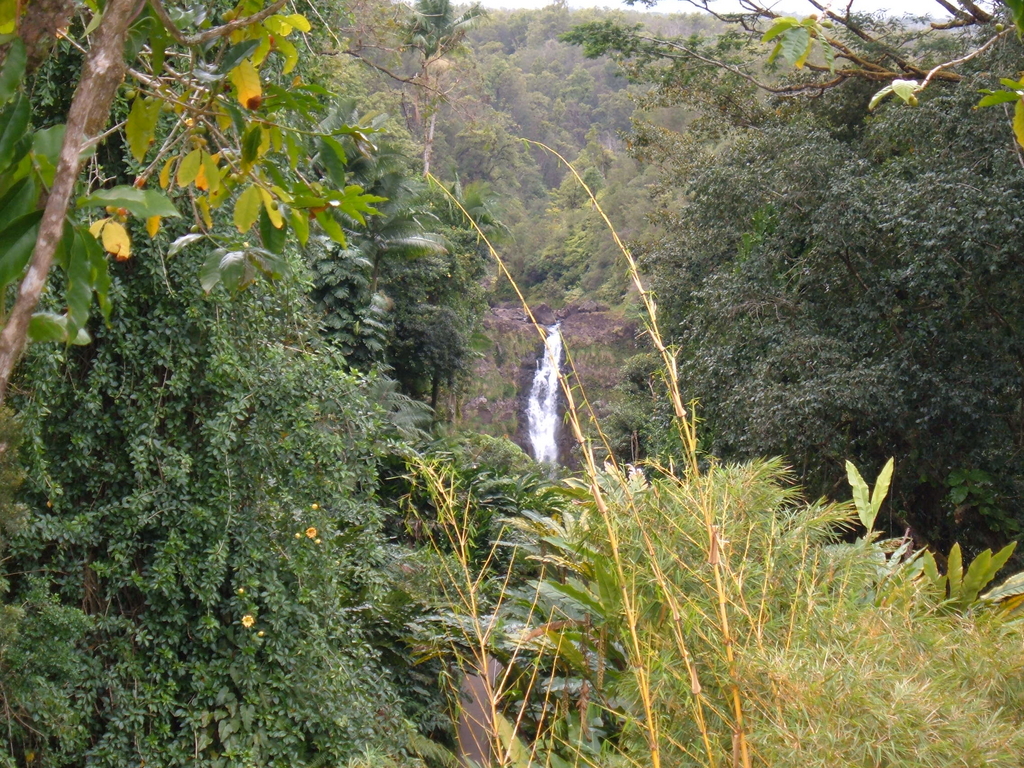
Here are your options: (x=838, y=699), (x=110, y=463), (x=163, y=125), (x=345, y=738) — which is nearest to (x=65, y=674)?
(x=110, y=463)

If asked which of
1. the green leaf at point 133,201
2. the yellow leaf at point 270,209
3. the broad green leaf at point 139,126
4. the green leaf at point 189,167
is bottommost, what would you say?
the yellow leaf at point 270,209

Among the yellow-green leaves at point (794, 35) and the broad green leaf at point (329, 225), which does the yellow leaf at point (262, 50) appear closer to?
the broad green leaf at point (329, 225)

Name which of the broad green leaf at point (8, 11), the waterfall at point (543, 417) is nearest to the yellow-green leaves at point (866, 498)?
the broad green leaf at point (8, 11)

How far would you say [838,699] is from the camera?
4.40 ft

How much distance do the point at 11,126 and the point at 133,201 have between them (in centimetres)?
27

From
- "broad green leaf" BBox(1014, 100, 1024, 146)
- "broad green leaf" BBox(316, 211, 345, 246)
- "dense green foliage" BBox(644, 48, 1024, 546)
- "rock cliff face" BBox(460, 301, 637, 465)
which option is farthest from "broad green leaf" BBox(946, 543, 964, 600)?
"rock cliff face" BBox(460, 301, 637, 465)

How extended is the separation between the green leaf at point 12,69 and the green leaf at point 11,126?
0.16 feet

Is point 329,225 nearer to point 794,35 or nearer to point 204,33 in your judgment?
point 204,33

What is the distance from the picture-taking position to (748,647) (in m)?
1.41

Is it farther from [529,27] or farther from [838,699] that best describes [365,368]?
[529,27]

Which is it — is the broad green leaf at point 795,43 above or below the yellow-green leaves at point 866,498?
above

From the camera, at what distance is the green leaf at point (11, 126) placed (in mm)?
1111

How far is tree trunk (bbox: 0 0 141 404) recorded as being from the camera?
0.99m

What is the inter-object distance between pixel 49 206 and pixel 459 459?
929cm
